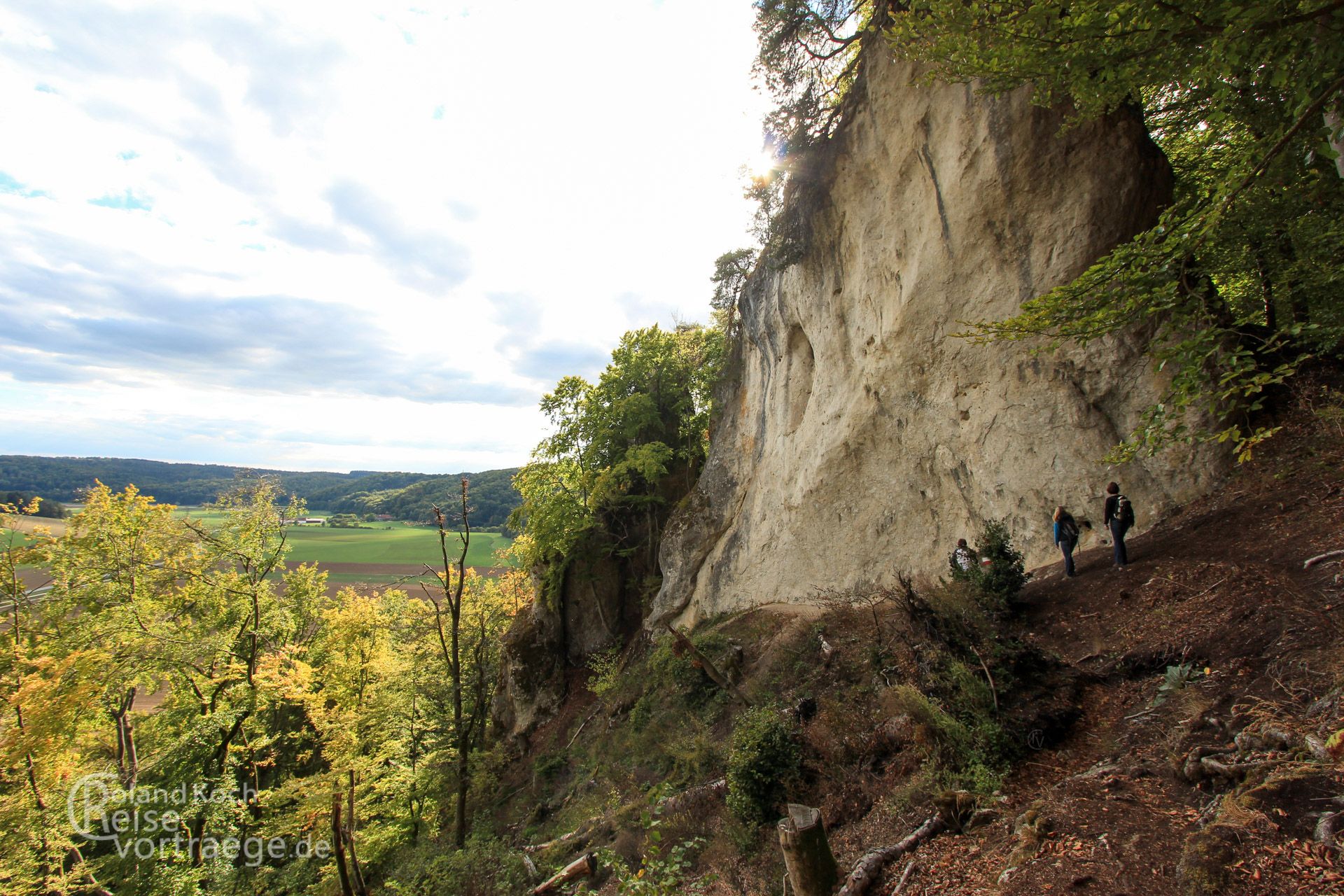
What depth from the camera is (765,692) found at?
10430mm

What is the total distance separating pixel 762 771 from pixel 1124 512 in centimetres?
668

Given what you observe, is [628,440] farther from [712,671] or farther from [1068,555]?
[1068,555]

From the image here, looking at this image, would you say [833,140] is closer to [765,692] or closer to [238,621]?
[765,692]

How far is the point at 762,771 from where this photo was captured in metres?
7.24

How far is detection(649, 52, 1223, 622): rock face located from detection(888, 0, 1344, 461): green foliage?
1.75 meters

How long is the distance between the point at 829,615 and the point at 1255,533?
7.01 metres

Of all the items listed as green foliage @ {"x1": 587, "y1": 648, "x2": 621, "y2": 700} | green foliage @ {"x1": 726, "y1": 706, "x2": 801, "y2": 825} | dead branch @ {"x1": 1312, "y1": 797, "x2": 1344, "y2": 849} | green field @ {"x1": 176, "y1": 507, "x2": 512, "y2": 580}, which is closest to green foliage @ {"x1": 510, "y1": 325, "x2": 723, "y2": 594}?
green foliage @ {"x1": 587, "y1": 648, "x2": 621, "y2": 700}

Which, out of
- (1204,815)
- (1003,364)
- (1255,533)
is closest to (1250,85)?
(1003,364)

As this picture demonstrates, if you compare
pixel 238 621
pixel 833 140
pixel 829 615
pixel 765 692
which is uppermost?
pixel 833 140

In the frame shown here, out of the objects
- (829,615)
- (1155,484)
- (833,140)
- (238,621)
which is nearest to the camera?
(1155,484)

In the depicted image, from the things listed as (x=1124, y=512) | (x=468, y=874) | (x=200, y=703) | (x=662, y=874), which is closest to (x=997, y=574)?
(x=1124, y=512)

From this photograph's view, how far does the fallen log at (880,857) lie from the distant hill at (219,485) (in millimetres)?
65507

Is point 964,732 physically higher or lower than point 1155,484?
lower

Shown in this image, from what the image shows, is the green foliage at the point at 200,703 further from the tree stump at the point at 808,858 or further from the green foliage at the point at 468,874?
the tree stump at the point at 808,858
